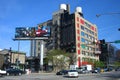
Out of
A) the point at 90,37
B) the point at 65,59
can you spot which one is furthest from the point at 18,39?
the point at 90,37

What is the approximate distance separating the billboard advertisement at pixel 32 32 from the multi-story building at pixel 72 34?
22.5 metres

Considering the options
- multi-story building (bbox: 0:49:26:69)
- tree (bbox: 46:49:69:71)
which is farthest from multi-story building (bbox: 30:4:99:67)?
multi-story building (bbox: 0:49:26:69)

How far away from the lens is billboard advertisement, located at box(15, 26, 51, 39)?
316ft

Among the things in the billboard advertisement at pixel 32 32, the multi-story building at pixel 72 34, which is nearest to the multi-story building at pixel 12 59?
the billboard advertisement at pixel 32 32

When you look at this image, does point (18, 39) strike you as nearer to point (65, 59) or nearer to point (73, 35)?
point (65, 59)

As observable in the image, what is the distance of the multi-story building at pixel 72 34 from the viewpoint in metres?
122

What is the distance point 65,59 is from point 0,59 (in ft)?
84.5

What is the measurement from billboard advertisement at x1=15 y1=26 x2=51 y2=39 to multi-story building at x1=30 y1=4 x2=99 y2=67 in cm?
2249

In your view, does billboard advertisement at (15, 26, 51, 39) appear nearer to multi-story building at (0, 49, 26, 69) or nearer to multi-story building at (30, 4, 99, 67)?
multi-story building at (0, 49, 26, 69)

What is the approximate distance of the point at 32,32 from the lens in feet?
320

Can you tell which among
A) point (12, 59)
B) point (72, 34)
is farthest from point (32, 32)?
point (72, 34)

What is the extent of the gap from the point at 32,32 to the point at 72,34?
3048 cm

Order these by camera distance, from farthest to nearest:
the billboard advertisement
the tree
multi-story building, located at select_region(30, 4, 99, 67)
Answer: multi-story building, located at select_region(30, 4, 99, 67), the tree, the billboard advertisement

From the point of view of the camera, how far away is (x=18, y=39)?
97.7 meters
